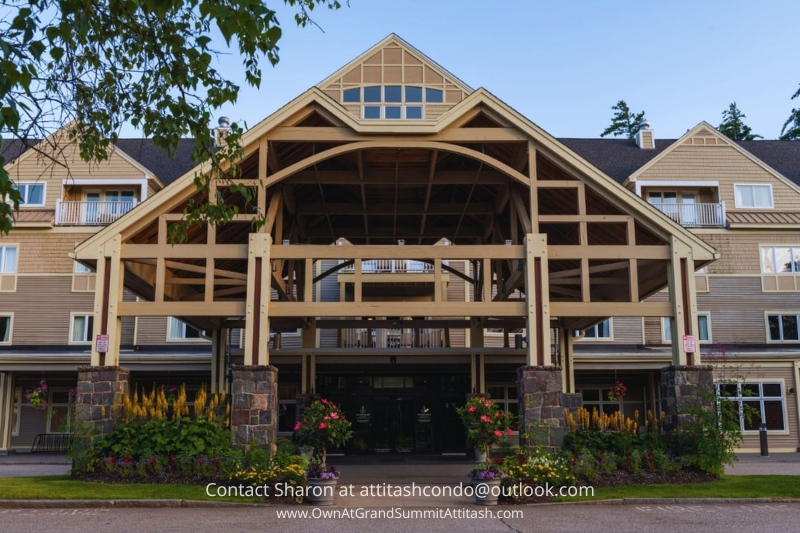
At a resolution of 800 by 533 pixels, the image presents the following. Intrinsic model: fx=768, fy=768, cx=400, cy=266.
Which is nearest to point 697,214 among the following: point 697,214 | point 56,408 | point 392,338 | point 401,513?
point 697,214

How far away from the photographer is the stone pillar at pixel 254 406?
14.3m

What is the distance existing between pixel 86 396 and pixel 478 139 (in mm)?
9289

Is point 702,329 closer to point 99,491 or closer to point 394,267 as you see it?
point 394,267

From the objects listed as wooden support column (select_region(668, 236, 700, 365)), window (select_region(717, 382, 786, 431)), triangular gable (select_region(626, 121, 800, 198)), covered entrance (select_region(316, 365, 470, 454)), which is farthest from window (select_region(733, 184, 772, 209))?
wooden support column (select_region(668, 236, 700, 365))

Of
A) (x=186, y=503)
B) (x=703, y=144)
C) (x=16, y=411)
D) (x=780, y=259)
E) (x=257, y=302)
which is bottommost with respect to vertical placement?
(x=186, y=503)

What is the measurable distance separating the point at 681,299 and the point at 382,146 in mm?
6838

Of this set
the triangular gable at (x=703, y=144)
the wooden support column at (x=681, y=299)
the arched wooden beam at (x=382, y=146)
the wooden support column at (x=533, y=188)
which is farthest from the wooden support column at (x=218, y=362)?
the triangular gable at (x=703, y=144)

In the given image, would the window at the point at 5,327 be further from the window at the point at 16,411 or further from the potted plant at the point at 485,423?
the potted plant at the point at 485,423

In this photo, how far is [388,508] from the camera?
482 inches

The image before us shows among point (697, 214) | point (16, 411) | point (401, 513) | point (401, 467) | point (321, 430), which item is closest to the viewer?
point (401, 513)

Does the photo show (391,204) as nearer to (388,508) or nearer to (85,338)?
(388,508)

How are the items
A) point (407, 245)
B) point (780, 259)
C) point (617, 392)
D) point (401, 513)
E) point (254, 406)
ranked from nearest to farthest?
point (401, 513), point (254, 406), point (407, 245), point (617, 392), point (780, 259)

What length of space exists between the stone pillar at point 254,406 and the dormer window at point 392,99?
30.3ft

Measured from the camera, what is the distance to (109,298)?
1538 cm
